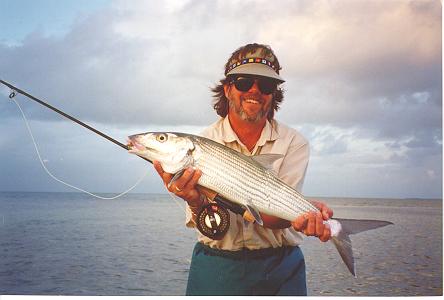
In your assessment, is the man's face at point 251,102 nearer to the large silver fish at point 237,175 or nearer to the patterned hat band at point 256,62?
the patterned hat band at point 256,62

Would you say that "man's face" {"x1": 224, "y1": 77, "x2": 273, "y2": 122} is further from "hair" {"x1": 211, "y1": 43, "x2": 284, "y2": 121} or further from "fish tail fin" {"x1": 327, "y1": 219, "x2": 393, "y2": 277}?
"fish tail fin" {"x1": 327, "y1": 219, "x2": 393, "y2": 277}

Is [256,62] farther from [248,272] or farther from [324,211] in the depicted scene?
[248,272]

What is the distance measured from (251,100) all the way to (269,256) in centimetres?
103

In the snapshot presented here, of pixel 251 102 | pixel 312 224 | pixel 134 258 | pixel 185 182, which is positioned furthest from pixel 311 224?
pixel 134 258

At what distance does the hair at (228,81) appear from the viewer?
3.39 m

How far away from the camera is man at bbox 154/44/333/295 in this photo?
2920 mm

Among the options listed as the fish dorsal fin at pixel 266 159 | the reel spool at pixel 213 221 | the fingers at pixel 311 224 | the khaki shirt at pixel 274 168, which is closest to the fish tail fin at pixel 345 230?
the fingers at pixel 311 224

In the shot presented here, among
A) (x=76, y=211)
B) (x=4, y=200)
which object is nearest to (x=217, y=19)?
(x=4, y=200)

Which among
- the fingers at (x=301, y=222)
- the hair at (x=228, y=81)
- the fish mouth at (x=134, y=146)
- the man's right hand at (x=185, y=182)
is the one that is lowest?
the fingers at (x=301, y=222)

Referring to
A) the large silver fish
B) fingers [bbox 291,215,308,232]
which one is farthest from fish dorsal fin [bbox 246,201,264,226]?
fingers [bbox 291,215,308,232]

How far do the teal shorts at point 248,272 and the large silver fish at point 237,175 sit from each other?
398 millimetres

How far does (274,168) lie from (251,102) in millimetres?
468

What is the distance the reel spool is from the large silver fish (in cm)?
26

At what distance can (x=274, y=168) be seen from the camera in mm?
3037
